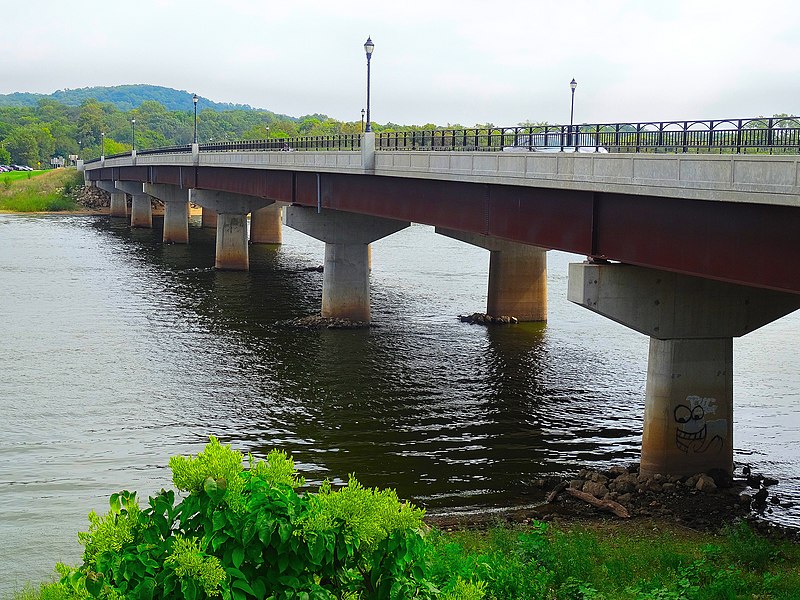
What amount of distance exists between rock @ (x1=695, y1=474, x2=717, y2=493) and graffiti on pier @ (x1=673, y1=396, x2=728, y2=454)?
92cm

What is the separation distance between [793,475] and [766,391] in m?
9.31

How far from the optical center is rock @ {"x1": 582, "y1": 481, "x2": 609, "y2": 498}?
22562mm

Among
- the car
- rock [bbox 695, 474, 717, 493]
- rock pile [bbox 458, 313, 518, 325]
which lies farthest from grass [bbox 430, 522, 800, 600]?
rock pile [bbox 458, 313, 518, 325]

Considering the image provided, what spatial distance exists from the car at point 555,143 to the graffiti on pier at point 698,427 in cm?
628

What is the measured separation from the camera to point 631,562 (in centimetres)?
1708

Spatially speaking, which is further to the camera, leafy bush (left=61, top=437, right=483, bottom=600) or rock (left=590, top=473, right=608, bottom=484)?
rock (left=590, top=473, right=608, bottom=484)

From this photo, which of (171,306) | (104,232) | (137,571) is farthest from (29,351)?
(104,232)

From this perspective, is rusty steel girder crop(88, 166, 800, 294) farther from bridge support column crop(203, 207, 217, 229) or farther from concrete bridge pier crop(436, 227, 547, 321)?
bridge support column crop(203, 207, 217, 229)

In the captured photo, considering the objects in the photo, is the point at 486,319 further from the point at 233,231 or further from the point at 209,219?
the point at 209,219

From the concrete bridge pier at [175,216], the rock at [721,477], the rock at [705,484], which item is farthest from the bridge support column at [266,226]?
the rock at [705,484]

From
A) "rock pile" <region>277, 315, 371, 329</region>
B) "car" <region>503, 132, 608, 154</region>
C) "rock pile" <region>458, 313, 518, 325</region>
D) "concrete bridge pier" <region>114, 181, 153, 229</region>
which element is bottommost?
"rock pile" <region>277, 315, 371, 329</region>

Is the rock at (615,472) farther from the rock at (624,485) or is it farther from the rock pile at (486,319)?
the rock pile at (486,319)

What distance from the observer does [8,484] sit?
917 inches

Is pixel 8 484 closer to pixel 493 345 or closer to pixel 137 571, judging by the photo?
pixel 137 571
